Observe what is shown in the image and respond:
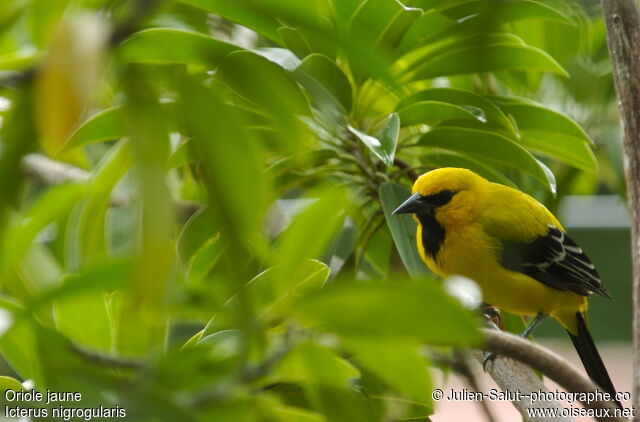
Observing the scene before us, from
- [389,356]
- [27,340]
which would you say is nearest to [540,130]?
[27,340]

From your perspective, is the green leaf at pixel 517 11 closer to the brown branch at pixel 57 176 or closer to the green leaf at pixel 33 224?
the brown branch at pixel 57 176

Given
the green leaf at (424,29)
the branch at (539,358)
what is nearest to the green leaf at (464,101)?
the green leaf at (424,29)

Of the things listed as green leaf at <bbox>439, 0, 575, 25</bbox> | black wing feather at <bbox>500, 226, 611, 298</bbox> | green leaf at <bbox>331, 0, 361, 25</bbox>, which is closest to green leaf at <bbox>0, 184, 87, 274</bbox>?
green leaf at <bbox>331, 0, 361, 25</bbox>

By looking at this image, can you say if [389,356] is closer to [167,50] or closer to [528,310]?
[167,50]

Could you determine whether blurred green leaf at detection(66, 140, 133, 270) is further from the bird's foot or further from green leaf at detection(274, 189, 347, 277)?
the bird's foot

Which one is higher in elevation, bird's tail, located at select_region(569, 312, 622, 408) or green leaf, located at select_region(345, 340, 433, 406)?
green leaf, located at select_region(345, 340, 433, 406)

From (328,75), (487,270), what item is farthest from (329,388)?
(487,270)

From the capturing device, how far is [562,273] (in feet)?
6.65

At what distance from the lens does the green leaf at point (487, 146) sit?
155cm

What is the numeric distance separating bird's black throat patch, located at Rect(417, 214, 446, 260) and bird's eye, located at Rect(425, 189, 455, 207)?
49 mm

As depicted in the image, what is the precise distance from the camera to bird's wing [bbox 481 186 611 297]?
200 cm

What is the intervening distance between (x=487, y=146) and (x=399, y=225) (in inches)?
9.5

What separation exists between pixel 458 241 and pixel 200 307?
148cm

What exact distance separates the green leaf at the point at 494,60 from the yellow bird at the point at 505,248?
0.32 metres
